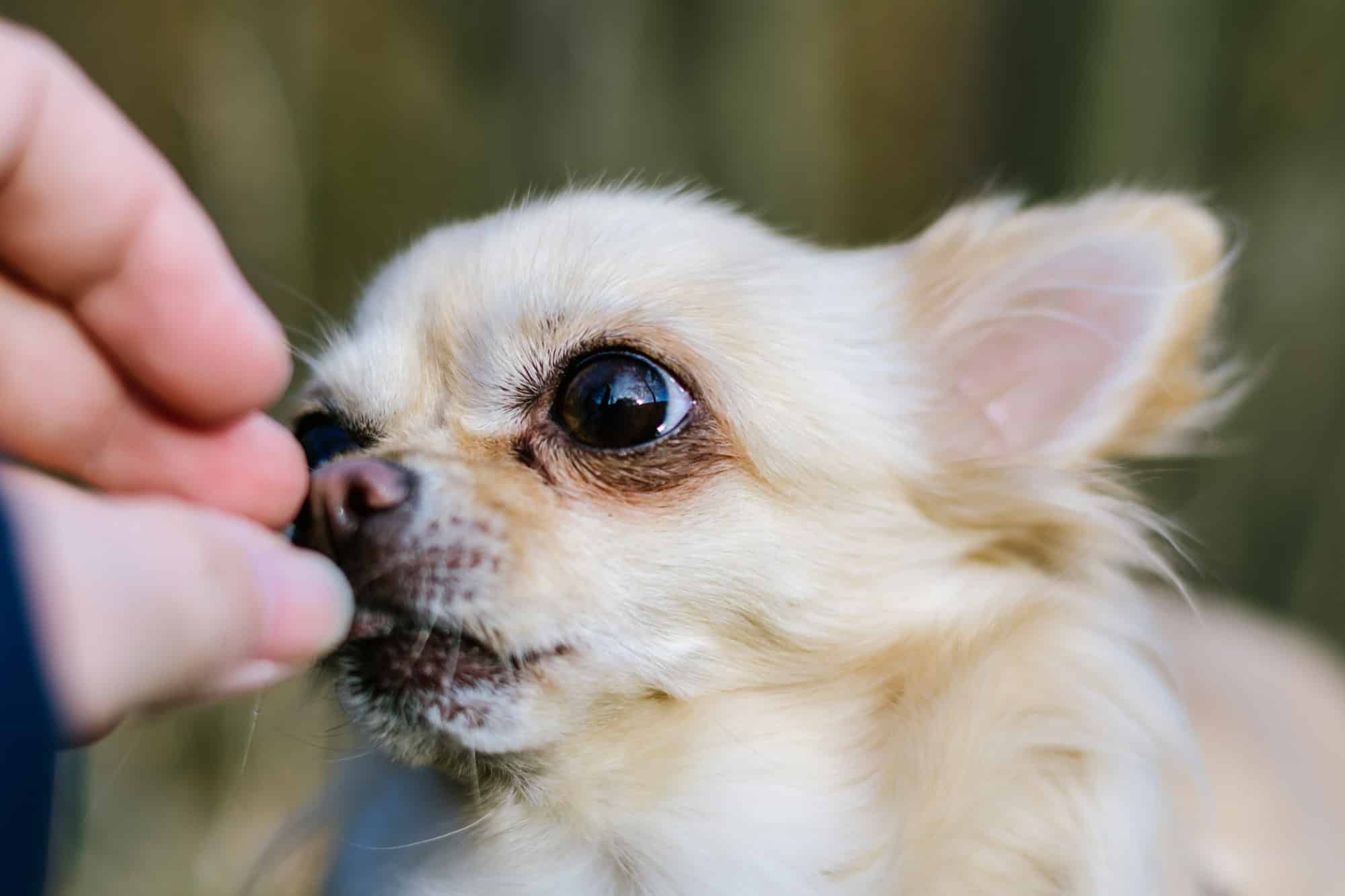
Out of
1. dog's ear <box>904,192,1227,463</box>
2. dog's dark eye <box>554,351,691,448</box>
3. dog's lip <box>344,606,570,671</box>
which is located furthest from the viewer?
dog's ear <box>904,192,1227,463</box>

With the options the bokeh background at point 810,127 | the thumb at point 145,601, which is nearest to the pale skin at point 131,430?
the thumb at point 145,601

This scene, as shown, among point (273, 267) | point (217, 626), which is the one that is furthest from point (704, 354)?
point (273, 267)

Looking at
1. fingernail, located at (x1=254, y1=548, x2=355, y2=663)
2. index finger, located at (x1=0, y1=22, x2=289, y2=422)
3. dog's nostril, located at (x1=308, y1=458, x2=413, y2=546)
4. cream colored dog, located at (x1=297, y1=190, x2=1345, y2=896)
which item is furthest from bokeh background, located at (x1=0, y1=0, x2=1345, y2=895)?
fingernail, located at (x1=254, y1=548, x2=355, y2=663)

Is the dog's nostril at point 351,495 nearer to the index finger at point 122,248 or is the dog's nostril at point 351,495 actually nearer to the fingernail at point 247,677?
the index finger at point 122,248

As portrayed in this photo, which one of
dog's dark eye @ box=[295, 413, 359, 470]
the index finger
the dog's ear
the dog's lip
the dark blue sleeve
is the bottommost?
the dark blue sleeve

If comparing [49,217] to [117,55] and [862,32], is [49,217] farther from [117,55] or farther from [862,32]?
[862,32]

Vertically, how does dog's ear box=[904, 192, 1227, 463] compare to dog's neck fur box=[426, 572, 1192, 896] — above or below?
above

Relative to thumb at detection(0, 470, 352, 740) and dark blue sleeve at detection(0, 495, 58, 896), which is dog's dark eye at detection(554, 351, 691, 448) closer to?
thumb at detection(0, 470, 352, 740)
